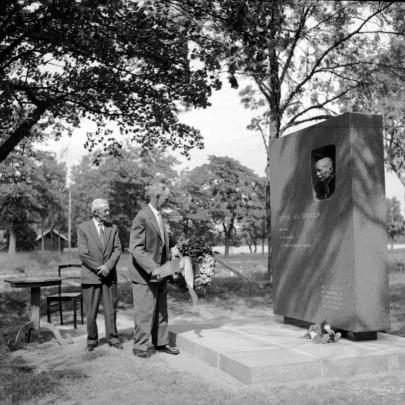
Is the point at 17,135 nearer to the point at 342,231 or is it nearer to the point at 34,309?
the point at 34,309

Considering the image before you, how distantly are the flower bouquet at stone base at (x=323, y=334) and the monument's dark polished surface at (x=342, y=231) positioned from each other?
18 centimetres

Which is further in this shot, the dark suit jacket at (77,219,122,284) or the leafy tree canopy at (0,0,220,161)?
the leafy tree canopy at (0,0,220,161)

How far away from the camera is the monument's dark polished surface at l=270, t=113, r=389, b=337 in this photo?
24.3 ft

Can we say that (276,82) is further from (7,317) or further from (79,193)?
(79,193)

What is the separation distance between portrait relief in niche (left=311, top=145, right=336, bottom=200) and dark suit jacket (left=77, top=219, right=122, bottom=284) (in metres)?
3.06

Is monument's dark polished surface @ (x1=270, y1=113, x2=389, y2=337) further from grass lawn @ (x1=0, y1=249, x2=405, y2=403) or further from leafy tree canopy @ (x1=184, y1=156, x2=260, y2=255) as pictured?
leafy tree canopy @ (x1=184, y1=156, x2=260, y2=255)

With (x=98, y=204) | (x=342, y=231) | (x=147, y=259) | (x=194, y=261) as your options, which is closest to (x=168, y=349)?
(x=194, y=261)

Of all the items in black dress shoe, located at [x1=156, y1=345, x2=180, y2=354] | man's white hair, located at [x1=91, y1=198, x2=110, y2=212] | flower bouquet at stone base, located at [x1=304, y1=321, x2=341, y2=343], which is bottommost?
black dress shoe, located at [x1=156, y1=345, x2=180, y2=354]

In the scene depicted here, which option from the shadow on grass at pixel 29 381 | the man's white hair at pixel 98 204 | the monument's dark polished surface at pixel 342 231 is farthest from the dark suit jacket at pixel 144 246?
the monument's dark polished surface at pixel 342 231

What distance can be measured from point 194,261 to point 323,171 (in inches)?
84.8

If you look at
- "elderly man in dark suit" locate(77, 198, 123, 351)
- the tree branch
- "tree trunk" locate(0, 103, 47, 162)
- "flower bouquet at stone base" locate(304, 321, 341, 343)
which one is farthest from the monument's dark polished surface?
the tree branch

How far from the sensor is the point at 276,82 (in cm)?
1775

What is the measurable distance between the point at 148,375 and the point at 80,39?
8.62 m

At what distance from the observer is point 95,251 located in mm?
8641
